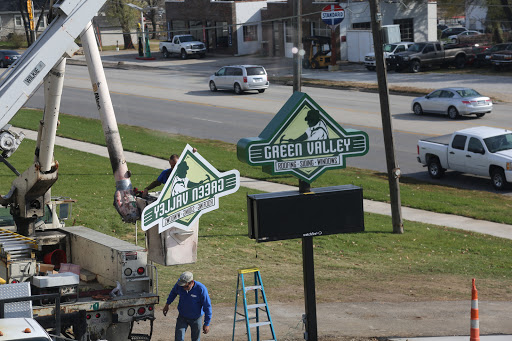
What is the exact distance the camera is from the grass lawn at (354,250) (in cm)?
1558

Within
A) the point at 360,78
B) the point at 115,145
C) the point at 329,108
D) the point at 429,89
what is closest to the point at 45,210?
the point at 115,145

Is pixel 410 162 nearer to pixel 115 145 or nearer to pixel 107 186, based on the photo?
pixel 107 186

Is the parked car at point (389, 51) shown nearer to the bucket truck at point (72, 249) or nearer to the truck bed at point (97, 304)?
the bucket truck at point (72, 249)

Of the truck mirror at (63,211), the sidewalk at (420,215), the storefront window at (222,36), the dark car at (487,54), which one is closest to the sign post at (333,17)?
the dark car at (487,54)

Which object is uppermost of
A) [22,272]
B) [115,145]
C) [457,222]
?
[115,145]

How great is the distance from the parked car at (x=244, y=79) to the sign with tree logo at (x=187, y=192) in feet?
113

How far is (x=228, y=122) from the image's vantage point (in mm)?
37625

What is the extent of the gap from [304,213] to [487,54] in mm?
46341

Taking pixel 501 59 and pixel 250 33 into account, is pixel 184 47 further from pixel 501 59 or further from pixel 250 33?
pixel 501 59

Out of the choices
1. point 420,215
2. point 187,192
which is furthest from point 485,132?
point 187,192

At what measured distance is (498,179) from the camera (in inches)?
1003

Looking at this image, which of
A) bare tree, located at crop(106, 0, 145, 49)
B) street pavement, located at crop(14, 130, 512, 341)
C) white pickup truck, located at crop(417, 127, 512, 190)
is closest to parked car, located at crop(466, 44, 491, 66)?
bare tree, located at crop(106, 0, 145, 49)

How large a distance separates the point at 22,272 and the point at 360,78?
142ft

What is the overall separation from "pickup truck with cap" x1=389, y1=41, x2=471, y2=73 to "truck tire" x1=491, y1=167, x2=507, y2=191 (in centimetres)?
2922
